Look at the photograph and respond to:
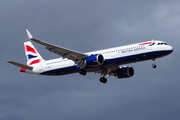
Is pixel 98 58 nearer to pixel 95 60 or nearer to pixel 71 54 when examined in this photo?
pixel 95 60

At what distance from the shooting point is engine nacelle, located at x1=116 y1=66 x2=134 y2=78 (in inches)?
3054

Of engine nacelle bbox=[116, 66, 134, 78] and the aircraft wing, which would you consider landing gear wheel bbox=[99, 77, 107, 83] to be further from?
the aircraft wing

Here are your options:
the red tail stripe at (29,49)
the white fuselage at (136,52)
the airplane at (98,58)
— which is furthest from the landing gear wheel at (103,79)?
the red tail stripe at (29,49)

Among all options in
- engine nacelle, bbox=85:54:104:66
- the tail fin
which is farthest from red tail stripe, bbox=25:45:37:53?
engine nacelle, bbox=85:54:104:66

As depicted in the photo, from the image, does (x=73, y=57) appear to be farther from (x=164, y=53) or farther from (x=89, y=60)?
(x=164, y=53)

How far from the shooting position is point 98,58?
225 ft

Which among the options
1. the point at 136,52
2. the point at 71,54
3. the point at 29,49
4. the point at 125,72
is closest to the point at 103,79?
the point at 125,72

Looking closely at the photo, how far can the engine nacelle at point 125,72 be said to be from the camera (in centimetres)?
7756

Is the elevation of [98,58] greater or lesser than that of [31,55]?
lesser

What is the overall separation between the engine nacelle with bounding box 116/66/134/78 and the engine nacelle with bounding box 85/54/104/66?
9.80 m

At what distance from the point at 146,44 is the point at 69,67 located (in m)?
13.0

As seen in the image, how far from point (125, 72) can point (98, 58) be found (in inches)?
411

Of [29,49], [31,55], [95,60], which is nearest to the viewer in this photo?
[95,60]

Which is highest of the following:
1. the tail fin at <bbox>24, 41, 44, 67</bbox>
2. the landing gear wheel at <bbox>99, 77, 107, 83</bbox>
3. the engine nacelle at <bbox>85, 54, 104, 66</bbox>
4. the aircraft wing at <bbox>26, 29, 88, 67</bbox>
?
the tail fin at <bbox>24, 41, 44, 67</bbox>
